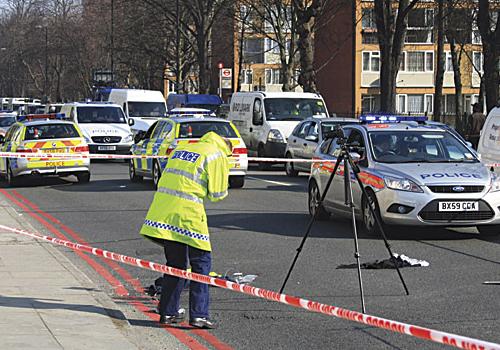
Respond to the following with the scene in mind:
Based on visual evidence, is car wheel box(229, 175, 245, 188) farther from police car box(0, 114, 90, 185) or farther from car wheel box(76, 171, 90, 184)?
car wheel box(76, 171, 90, 184)

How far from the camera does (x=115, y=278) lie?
10.7 m

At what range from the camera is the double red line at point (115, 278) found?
7.85m

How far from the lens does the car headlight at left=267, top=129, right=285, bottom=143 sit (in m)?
28.6

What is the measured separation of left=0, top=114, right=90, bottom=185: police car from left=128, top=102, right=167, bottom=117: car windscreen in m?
16.0

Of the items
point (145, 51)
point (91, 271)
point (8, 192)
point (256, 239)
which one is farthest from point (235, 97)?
point (145, 51)

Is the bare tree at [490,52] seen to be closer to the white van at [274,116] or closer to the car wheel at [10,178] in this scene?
the white van at [274,116]

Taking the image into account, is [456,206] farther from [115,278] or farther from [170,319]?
[170,319]

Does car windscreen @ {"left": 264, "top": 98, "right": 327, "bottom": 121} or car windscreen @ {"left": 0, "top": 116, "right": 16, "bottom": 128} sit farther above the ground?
car windscreen @ {"left": 264, "top": 98, "right": 327, "bottom": 121}

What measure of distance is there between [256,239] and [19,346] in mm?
6760

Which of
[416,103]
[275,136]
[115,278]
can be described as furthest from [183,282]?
[416,103]

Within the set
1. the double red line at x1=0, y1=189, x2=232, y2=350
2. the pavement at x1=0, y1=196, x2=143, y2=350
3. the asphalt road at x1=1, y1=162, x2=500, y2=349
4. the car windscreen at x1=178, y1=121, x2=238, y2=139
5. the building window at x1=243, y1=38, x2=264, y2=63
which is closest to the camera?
the pavement at x1=0, y1=196, x2=143, y2=350

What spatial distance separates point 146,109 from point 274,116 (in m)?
11.8

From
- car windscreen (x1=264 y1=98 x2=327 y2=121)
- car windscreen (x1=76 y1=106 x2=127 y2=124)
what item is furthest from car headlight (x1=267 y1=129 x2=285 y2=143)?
car windscreen (x1=76 y1=106 x2=127 y2=124)

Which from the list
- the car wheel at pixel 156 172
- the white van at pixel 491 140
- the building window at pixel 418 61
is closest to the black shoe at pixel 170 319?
the white van at pixel 491 140
